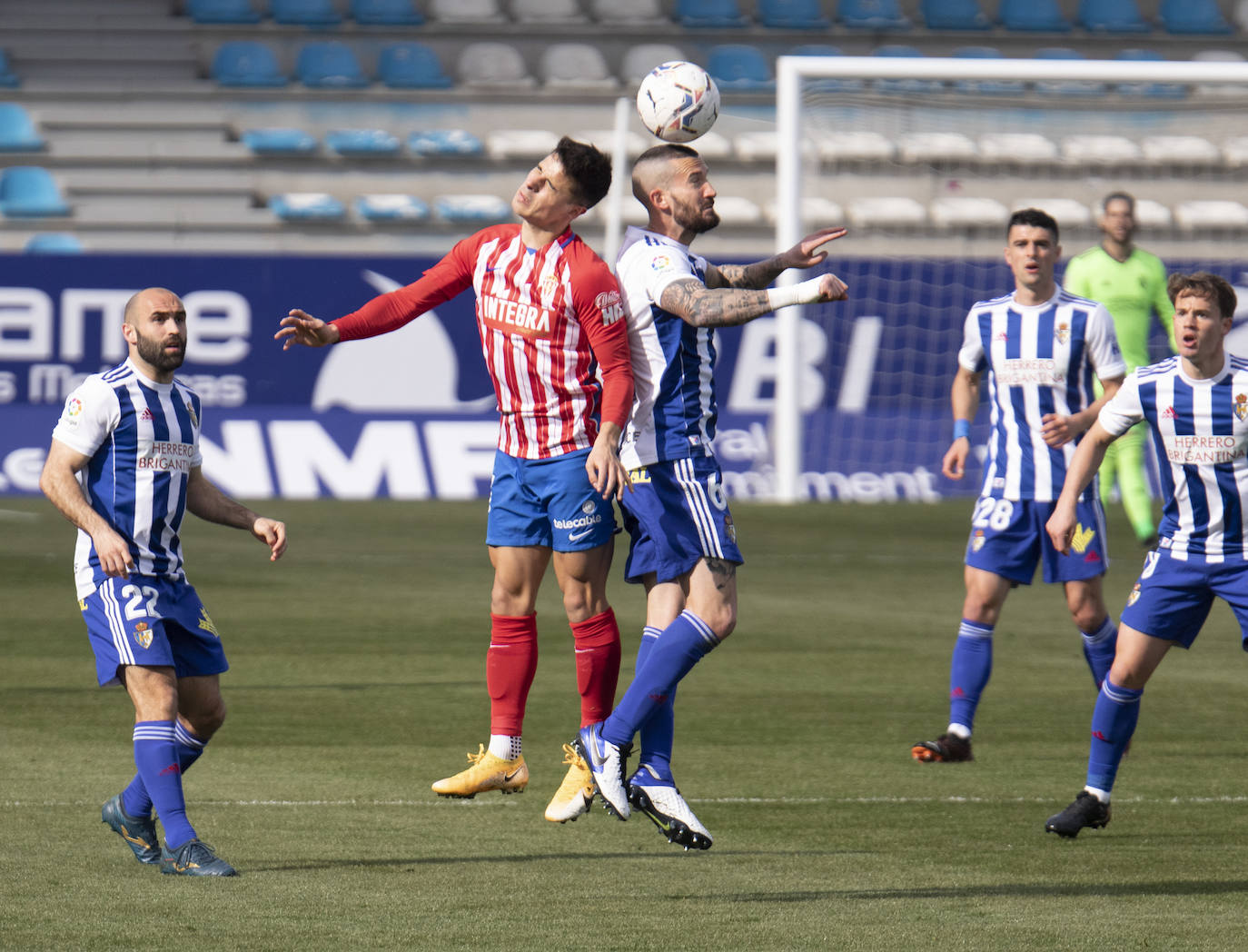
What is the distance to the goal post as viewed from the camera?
15.5 meters

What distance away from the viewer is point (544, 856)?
553 centimetres

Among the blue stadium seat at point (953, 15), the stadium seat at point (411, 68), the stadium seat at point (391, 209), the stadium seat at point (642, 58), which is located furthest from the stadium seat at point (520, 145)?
the blue stadium seat at point (953, 15)

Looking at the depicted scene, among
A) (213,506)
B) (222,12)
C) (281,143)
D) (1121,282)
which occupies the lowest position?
(213,506)

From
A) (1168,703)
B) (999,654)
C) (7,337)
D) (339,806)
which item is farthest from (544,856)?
(7,337)

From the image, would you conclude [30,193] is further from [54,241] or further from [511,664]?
[511,664]

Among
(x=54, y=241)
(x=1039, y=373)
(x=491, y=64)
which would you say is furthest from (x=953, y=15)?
(x=1039, y=373)

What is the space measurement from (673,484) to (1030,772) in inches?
84.5

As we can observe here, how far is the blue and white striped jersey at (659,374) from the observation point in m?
5.57

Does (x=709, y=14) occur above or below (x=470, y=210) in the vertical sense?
above

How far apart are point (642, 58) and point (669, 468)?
18.7 m

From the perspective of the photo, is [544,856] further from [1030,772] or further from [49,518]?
[49,518]

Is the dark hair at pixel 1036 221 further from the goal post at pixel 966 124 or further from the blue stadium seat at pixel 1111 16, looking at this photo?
the blue stadium seat at pixel 1111 16

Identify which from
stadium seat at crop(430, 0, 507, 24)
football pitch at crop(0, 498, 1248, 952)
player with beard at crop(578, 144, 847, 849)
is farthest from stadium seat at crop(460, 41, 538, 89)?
player with beard at crop(578, 144, 847, 849)

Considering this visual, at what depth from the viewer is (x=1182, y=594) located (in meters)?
5.80
